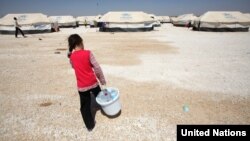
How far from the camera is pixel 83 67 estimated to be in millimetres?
4094

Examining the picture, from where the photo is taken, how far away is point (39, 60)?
11.2m

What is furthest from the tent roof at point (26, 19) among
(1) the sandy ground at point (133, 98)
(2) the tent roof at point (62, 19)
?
(1) the sandy ground at point (133, 98)

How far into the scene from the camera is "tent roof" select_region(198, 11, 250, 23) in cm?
2920

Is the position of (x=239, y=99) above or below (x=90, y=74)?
below

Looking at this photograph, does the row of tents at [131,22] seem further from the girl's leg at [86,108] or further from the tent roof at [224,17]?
the girl's leg at [86,108]

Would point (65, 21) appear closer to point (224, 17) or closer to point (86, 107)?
point (224, 17)

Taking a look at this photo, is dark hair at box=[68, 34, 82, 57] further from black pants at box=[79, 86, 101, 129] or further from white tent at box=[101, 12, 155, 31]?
white tent at box=[101, 12, 155, 31]

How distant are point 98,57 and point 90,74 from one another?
7499 millimetres

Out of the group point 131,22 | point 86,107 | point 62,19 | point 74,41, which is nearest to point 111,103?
point 86,107

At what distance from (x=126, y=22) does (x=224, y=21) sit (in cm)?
1349

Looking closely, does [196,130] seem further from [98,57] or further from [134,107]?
[98,57]

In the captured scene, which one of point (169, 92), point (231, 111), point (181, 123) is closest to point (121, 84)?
point (169, 92)

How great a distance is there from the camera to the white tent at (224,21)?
95.7 ft

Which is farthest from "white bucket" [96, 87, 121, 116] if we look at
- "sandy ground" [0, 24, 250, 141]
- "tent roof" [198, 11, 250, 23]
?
"tent roof" [198, 11, 250, 23]
